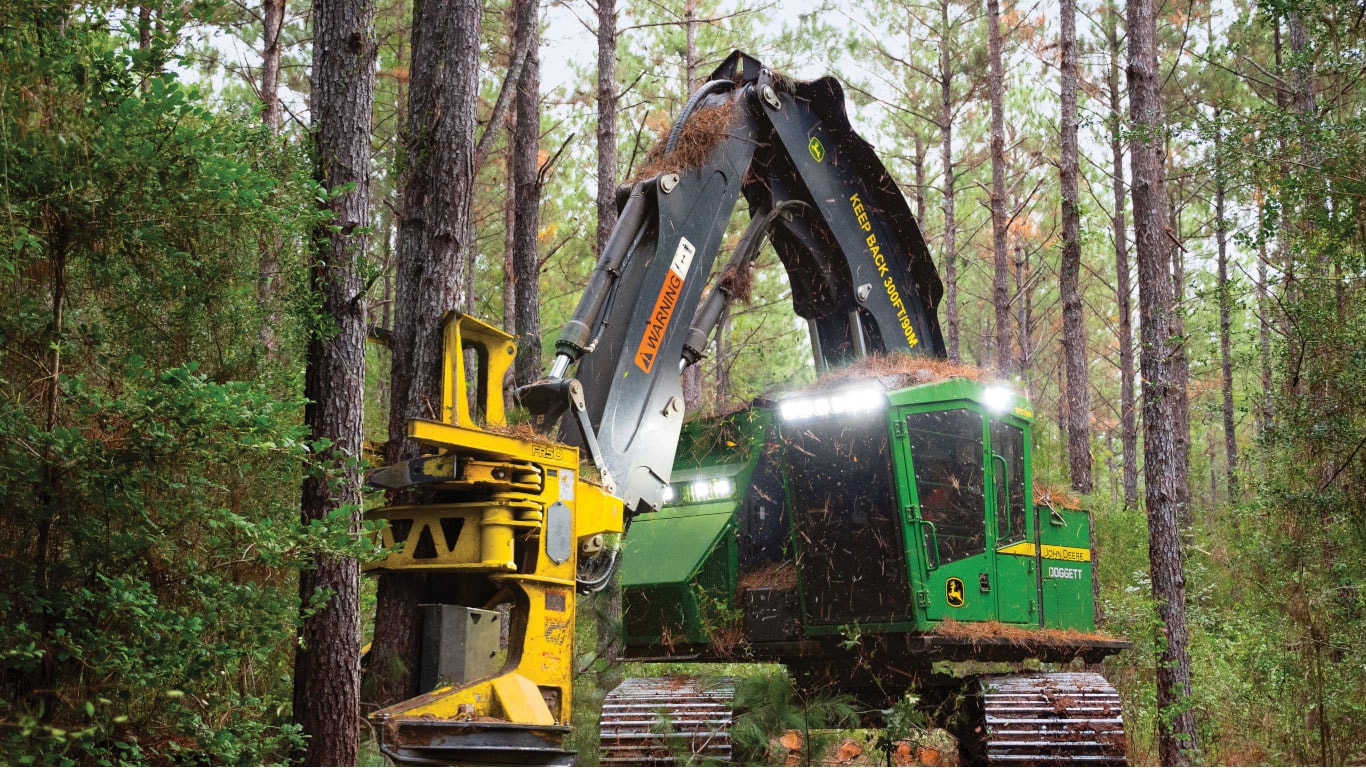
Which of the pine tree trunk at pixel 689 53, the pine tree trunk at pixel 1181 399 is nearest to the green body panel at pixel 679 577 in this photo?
the pine tree trunk at pixel 1181 399

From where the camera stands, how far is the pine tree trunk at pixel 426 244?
592 centimetres

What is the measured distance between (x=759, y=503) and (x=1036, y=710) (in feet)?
7.62

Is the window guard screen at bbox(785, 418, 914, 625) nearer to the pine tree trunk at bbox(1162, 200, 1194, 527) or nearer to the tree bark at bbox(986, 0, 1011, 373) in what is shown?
the pine tree trunk at bbox(1162, 200, 1194, 527)

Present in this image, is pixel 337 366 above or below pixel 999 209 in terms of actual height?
below

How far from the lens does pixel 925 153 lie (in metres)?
25.5

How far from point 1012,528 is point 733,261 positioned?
8.77ft

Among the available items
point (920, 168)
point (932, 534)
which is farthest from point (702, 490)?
point (920, 168)

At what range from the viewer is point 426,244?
630 cm

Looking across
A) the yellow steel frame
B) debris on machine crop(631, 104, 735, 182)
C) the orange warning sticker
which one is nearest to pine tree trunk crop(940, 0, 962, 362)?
debris on machine crop(631, 104, 735, 182)

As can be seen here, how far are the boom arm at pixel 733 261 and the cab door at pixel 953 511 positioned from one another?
3.27 ft

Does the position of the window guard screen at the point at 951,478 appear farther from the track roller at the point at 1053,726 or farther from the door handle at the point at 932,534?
the track roller at the point at 1053,726

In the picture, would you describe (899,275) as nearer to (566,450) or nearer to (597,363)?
(597,363)

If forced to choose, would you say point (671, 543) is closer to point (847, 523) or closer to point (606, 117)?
point (847, 523)

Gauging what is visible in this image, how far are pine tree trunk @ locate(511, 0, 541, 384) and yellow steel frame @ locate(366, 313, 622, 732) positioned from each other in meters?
4.44
